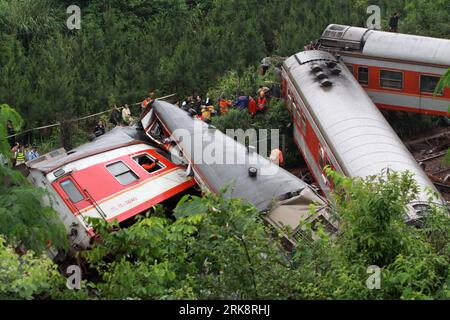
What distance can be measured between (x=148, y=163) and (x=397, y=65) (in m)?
9.07

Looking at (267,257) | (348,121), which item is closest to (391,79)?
(348,121)

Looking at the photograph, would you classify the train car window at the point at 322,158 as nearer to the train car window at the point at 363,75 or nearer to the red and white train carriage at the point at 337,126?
the red and white train carriage at the point at 337,126

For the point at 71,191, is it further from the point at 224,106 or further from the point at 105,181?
the point at 224,106

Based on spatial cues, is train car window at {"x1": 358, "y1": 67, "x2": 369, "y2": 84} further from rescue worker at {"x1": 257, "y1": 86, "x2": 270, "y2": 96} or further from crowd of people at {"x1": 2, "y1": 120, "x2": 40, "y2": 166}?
crowd of people at {"x1": 2, "y1": 120, "x2": 40, "y2": 166}

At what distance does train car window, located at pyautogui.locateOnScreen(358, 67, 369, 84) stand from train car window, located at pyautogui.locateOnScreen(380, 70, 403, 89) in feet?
1.38

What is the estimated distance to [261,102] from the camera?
85.4 feet

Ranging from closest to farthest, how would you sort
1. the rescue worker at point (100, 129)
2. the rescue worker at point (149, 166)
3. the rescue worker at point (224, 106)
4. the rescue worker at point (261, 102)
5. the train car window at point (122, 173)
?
the train car window at point (122, 173)
the rescue worker at point (149, 166)
the rescue worker at point (100, 129)
the rescue worker at point (224, 106)
the rescue worker at point (261, 102)

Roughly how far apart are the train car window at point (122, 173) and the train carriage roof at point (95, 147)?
748 millimetres

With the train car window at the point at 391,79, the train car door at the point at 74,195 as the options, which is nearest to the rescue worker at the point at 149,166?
the train car door at the point at 74,195

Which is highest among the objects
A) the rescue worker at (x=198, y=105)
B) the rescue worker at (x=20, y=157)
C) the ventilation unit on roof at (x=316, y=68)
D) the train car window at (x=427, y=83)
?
the ventilation unit on roof at (x=316, y=68)

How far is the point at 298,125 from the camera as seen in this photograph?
24172 mm

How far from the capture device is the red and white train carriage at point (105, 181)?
1747 centimetres

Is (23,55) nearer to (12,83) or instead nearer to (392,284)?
(12,83)

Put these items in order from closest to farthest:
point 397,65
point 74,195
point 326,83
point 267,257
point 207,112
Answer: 1. point 267,257
2. point 74,195
3. point 326,83
4. point 207,112
5. point 397,65
